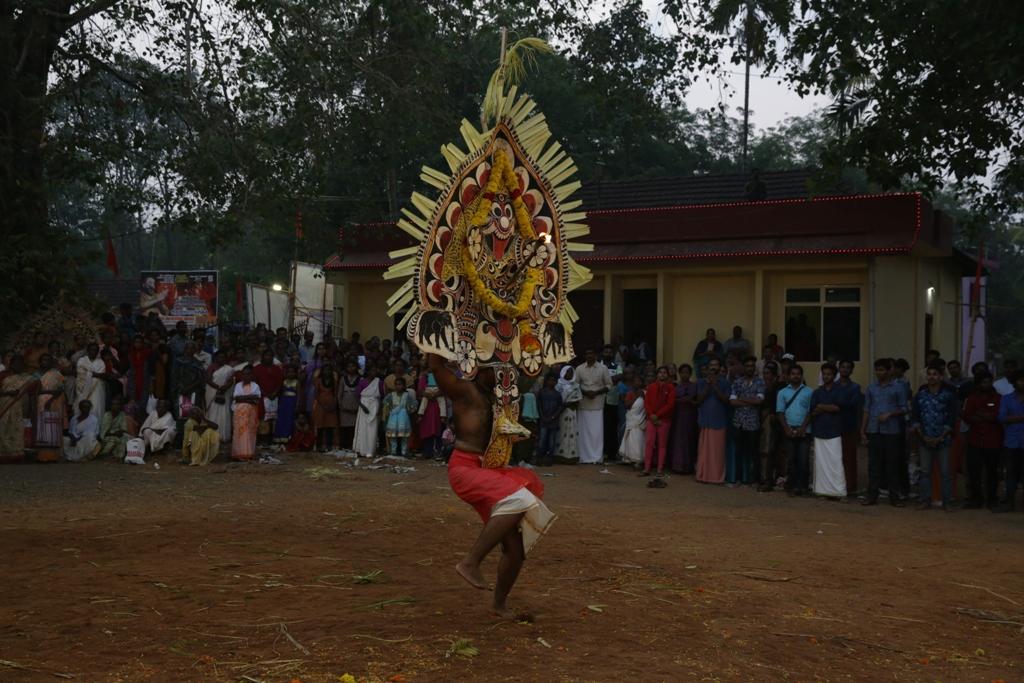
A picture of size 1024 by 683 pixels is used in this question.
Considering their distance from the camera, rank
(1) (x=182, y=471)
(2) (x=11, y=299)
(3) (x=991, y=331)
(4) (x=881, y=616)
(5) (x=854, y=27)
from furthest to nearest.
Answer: (3) (x=991, y=331) → (2) (x=11, y=299) → (1) (x=182, y=471) → (5) (x=854, y=27) → (4) (x=881, y=616)

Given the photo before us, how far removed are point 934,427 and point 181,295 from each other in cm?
2304

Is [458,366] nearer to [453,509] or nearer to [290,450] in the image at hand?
[453,509]

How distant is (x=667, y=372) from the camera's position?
14852 millimetres

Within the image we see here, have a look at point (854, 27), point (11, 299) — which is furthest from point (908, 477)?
point (11, 299)

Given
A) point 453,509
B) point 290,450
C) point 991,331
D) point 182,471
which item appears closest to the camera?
point 453,509

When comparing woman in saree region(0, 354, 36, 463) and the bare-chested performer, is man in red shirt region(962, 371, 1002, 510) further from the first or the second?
woman in saree region(0, 354, 36, 463)

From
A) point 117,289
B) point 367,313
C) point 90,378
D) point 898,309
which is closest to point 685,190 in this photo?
point 898,309

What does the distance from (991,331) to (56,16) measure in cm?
3478

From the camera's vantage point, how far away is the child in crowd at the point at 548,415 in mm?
15641

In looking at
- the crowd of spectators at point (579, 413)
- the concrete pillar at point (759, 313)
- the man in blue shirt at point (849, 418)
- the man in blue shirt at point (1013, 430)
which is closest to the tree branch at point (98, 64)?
the crowd of spectators at point (579, 413)

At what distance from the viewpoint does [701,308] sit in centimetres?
2080

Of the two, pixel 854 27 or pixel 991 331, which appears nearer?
pixel 854 27

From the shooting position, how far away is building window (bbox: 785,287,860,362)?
19.4m

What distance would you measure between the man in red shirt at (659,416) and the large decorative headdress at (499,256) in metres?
8.10
